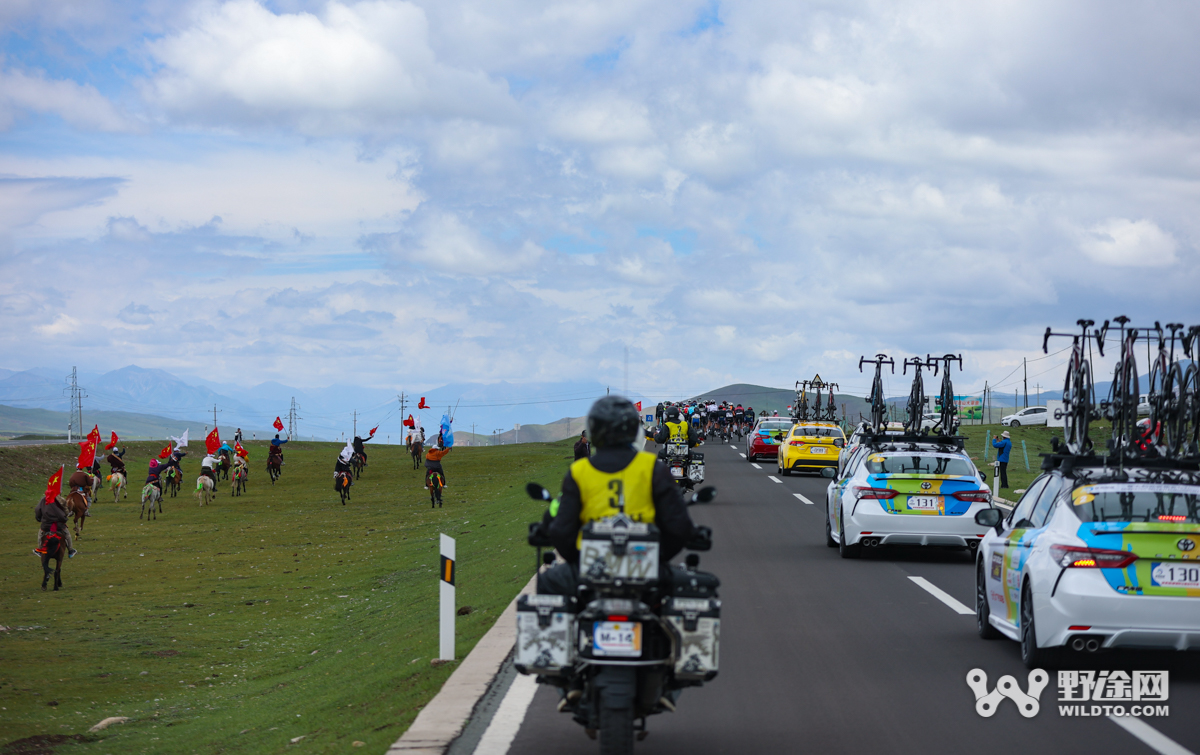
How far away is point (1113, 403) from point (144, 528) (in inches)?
1165

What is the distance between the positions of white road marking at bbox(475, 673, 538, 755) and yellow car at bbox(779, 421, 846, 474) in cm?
2855

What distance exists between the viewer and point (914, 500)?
15844mm

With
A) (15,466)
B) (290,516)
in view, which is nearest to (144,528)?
(290,516)

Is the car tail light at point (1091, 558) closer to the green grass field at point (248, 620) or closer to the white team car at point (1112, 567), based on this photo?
the white team car at point (1112, 567)

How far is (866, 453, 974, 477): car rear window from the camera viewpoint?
1602cm

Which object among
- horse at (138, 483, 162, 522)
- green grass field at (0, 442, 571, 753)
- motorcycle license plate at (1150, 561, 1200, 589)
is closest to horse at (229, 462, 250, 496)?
green grass field at (0, 442, 571, 753)

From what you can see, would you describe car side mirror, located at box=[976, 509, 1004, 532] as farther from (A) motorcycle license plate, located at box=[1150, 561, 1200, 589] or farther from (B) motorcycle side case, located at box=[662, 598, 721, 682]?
(B) motorcycle side case, located at box=[662, 598, 721, 682]

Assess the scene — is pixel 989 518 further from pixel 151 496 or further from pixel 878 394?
pixel 151 496

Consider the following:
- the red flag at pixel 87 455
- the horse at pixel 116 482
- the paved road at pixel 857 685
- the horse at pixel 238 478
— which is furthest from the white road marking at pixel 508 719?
the horse at pixel 116 482

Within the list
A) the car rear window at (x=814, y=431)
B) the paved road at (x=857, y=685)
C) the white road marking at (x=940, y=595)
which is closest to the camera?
the paved road at (x=857, y=685)

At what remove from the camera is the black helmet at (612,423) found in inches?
256

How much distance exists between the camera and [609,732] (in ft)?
19.5

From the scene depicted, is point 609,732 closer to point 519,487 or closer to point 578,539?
point 578,539

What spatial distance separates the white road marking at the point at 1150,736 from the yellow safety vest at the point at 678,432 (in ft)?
62.0
